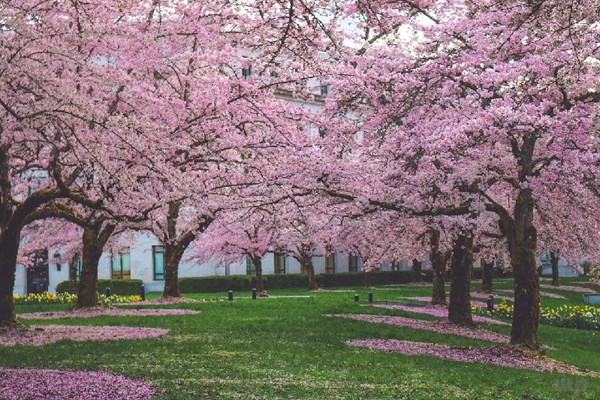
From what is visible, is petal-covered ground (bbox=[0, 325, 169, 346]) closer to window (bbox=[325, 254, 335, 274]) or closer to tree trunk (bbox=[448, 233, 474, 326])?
tree trunk (bbox=[448, 233, 474, 326])

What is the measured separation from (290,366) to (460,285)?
12.5 m

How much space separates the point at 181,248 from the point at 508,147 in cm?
1806

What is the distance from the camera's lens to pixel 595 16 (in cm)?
855

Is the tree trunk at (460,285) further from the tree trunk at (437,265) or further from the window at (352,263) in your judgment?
the window at (352,263)

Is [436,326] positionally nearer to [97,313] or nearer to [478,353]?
[478,353]

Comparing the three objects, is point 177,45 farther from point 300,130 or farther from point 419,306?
point 419,306

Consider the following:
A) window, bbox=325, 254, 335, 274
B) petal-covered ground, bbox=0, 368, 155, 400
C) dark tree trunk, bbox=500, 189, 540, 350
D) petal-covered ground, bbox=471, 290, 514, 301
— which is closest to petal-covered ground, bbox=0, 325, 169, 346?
petal-covered ground, bbox=0, 368, 155, 400

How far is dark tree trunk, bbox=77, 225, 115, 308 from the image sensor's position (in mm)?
25656

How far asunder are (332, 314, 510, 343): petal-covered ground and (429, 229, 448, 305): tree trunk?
3.97 m

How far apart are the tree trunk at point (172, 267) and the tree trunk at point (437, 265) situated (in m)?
12.1

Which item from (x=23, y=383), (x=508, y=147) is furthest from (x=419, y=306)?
(x=23, y=383)

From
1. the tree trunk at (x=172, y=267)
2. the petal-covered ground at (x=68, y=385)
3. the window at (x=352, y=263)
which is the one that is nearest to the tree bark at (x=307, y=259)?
the tree trunk at (x=172, y=267)

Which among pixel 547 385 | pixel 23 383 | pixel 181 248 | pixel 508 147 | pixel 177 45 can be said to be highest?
pixel 177 45

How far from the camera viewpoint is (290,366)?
528 inches
